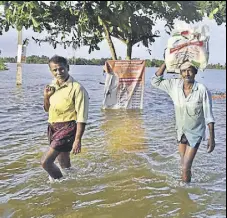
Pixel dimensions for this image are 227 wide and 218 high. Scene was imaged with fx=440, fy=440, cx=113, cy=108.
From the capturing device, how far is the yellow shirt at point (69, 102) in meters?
5.07

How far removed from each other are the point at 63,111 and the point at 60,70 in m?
0.50

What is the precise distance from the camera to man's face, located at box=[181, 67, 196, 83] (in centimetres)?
478

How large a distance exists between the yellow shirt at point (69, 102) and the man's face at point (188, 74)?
114 cm

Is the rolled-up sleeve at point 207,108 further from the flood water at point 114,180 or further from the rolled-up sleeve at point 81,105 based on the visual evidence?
the rolled-up sleeve at point 81,105

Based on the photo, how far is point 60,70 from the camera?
16.6ft

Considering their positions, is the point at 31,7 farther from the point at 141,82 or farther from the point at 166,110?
the point at 166,110

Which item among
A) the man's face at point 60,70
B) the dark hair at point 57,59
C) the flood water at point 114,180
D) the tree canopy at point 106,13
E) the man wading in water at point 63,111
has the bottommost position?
the flood water at point 114,180

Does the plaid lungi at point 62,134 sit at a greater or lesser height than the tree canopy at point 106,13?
lesser

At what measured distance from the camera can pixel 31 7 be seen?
9.00 feet

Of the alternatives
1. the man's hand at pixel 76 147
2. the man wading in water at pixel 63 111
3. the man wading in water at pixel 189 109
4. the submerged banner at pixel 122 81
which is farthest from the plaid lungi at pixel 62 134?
the submerged banner at pixel 122 81

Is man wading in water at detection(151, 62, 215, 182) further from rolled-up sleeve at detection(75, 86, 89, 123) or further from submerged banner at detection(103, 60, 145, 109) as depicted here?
submerged banner at detection(103, 60, 145, 109)

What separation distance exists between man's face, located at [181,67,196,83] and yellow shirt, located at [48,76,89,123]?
114cm

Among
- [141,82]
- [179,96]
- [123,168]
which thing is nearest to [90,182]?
[123,168]

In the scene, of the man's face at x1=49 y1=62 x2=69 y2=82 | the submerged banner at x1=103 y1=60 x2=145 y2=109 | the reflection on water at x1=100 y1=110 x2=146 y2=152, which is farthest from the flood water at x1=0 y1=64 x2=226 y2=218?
the submerged banner at x1=103 y1=60 x2=145 y2=109
